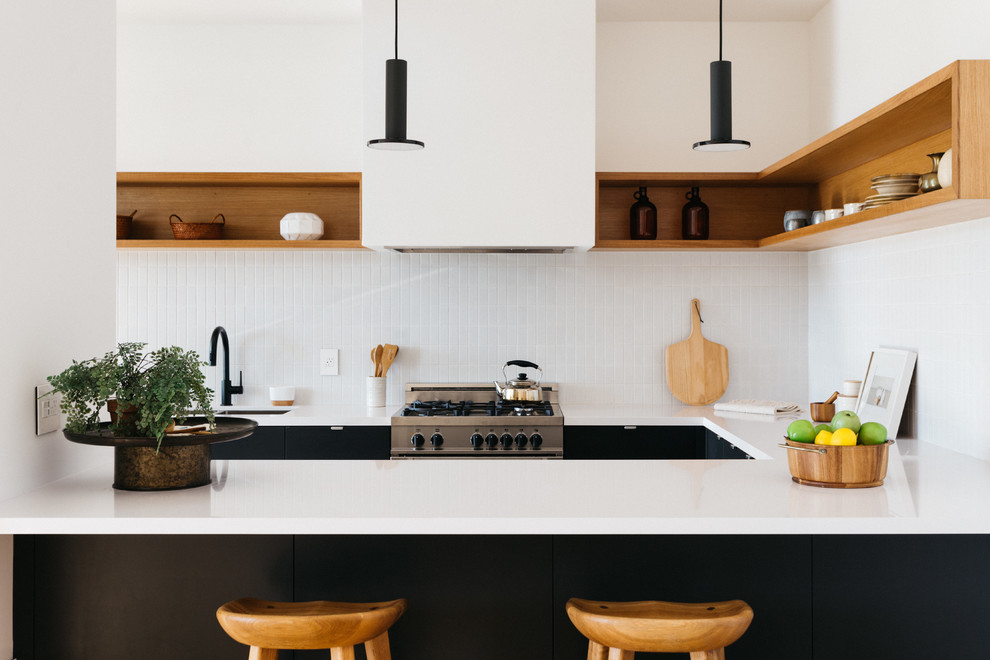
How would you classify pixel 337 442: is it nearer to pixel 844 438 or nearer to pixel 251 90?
pixel 251 90

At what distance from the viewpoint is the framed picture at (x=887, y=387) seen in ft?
9.54

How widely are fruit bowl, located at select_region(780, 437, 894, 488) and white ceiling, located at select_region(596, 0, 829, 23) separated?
253 cm

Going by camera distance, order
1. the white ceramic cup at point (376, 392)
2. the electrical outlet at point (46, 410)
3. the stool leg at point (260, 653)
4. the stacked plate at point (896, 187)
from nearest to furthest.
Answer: the stool leg at point (260, 653)
the electrical outlet at point (46, 410)
the stacked plate at point (896, 187)
the white ceramic cup at point (376, 392)

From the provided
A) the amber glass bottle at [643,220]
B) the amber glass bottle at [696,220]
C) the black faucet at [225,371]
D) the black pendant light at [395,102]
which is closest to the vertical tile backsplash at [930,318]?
the amber glass bottle at [696,220]

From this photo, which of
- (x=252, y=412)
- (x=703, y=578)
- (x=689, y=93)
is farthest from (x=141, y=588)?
(x=689, y=93)

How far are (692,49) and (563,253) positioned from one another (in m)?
1.19

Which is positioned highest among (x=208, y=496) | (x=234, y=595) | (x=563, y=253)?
(x=563, y=253)

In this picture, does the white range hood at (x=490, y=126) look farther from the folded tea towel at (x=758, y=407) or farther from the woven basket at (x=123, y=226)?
the woven basket at (x=123, y=226)

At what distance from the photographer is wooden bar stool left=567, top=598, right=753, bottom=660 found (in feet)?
5.19

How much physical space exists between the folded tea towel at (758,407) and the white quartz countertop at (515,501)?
119cm

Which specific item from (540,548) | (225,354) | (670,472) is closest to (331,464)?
(540,548)

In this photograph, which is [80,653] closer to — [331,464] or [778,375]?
[331,464]

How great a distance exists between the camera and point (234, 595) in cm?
198

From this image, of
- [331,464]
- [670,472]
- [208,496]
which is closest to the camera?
[208,496]
